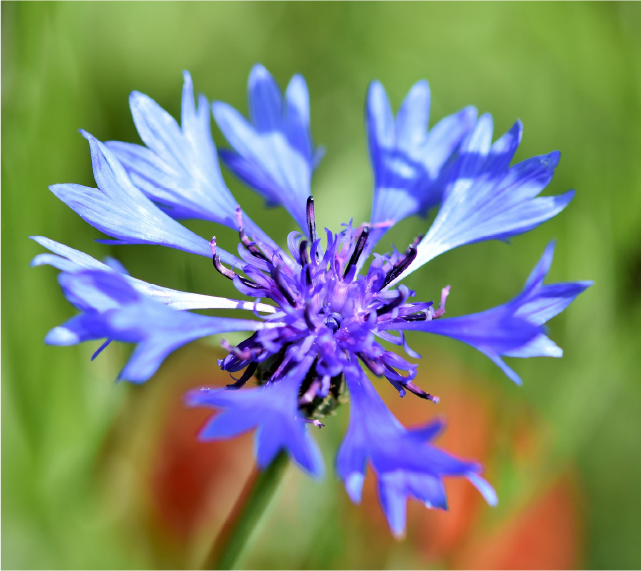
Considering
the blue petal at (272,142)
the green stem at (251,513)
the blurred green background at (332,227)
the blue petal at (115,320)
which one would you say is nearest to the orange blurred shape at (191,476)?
the blurred green background at (332,227)

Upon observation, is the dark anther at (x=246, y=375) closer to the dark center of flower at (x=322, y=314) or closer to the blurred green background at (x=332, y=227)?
the dark center of flower at (x=322, y=314)

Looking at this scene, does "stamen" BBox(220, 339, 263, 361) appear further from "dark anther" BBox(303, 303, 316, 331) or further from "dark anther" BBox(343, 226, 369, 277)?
"dark anther" BBox(343, 226, 369, 277)

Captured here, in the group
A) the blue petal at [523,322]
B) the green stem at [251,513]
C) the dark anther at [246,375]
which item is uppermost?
the blue petal at [523,322]

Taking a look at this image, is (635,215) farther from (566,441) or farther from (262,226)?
(262,226)

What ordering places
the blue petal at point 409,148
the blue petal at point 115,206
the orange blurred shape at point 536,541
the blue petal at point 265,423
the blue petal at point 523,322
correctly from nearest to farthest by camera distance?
the blue petal at point 265,423 < the blue petal at point 523,322 < the blue petal at point 115,206 < the blue petal at point 409,148 < the orange blurred shape at point 536,541

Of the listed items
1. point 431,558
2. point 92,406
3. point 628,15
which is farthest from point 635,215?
point 92,406

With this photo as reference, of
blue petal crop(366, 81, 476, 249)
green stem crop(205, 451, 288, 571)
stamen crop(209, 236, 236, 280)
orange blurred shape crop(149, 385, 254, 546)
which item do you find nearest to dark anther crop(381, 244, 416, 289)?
blue petal crop(366, 81, 476, 249)
